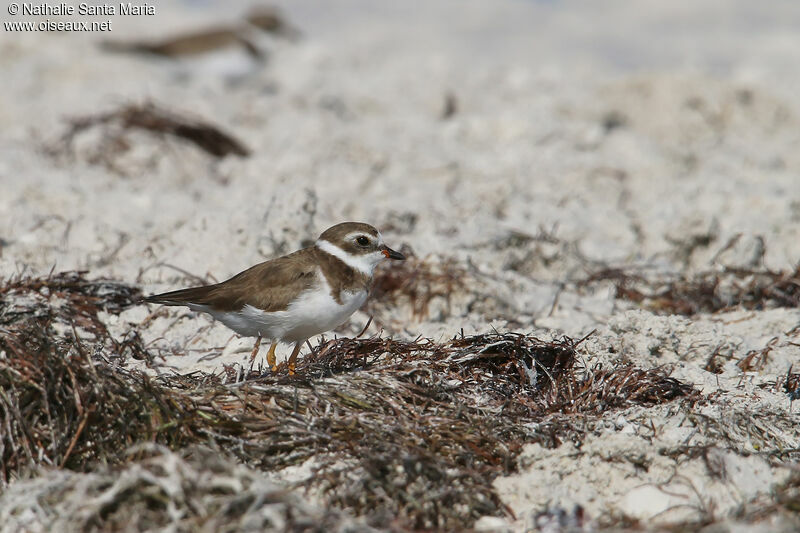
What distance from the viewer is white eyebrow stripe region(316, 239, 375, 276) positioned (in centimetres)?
365

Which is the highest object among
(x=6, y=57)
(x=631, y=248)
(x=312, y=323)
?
(x=6, y=57)

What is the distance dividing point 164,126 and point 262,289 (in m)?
4.53

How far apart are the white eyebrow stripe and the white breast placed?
194mm

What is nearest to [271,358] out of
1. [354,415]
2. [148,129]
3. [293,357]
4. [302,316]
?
[293,357]

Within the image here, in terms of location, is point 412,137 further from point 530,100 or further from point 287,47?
point 287,47

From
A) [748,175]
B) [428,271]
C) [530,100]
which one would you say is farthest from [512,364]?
[530,100]

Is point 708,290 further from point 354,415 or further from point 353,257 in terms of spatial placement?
point 354,415

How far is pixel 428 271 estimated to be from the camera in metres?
4.71

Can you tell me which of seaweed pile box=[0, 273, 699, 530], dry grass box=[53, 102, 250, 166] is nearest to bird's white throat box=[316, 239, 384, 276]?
seaweed pile box=[0, 273, 699, 530]

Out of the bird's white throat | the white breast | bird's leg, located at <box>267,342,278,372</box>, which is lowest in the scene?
bird's leg, located at <box>267,342,278,372</box>

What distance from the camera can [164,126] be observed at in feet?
24.5

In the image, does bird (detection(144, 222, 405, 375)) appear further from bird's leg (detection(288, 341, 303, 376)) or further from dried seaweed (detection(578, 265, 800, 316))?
dried seaweed (detection(578, 265, 800, 316))

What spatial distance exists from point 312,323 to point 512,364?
80 centimetres

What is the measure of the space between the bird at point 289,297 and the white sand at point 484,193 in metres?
Result: 0.38
